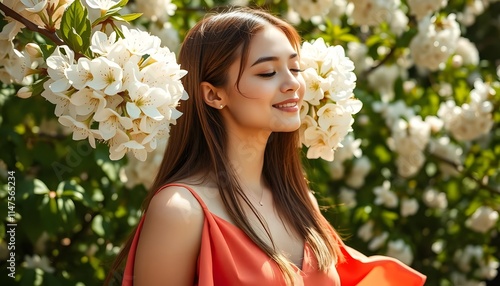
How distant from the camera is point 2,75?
2676mm

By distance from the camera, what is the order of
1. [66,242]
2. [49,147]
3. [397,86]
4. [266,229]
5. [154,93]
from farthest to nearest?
[397,86] < [66,242] < [49,147] < [266,229] < [154,93]

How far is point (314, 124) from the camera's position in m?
2.74

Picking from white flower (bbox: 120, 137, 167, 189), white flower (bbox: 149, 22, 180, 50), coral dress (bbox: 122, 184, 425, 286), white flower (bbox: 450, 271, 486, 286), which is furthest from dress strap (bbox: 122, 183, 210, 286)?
white flower (bbox: 450, 271, 486, 286)

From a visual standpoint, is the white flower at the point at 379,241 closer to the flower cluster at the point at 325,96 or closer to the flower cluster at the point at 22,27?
the flower cluster at the point at 325,96

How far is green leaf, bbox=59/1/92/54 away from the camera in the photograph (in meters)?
2.23

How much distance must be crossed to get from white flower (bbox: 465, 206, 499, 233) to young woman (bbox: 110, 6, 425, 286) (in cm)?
234

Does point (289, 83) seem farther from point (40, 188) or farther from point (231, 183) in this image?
point (40, 188)

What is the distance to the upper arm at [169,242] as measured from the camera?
221cm

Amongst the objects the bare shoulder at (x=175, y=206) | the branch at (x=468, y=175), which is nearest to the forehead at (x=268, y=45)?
the bare shoulder at (x=175, y=206)

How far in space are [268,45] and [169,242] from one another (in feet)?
2.15

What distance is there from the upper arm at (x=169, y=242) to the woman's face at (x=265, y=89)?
0.33 metres

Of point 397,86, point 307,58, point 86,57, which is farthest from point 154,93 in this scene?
point 397,86

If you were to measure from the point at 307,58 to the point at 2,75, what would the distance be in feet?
3.15

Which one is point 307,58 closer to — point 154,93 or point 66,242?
point 154,93
